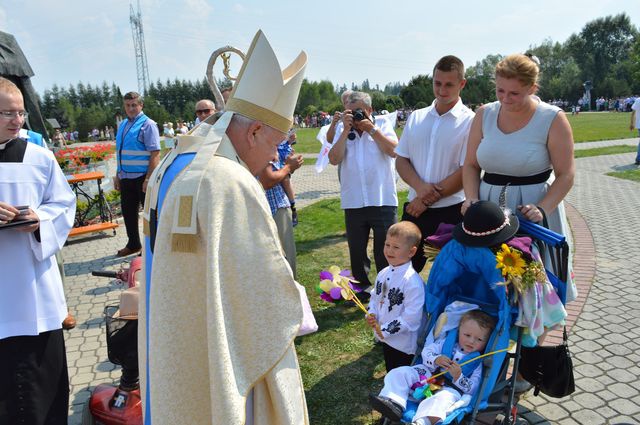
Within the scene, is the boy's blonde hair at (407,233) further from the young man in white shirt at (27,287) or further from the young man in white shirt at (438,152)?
the young man in white shirt at (27,287)

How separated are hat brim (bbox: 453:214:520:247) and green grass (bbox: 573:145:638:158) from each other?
16946 millimetres

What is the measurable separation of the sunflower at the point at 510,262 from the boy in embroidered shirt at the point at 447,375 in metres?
0.40

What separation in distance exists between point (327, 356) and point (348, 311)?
38.8 inches

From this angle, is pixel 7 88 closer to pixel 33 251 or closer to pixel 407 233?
pixel 33 251

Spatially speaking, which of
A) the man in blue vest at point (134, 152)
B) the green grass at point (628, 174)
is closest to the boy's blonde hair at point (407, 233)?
the man in blue vest at point (134, 152)

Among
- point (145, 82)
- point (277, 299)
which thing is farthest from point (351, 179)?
point (145, 82)

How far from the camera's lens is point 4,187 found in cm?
285

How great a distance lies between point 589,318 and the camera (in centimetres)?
514

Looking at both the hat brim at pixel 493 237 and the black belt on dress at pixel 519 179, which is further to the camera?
the black belt on dress at pixel 519 179

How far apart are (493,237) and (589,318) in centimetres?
292

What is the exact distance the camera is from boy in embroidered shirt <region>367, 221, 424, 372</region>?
3396 millimetres

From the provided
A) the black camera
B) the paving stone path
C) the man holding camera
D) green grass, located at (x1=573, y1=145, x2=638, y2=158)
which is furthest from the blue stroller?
green grass, located at (x1=573, y1=145, x2=638, y2=158)

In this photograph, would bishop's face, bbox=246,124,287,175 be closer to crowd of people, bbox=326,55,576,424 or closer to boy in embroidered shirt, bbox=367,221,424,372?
crowd of people, bbox=326,55,576,424

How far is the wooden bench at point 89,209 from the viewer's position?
8.51m
